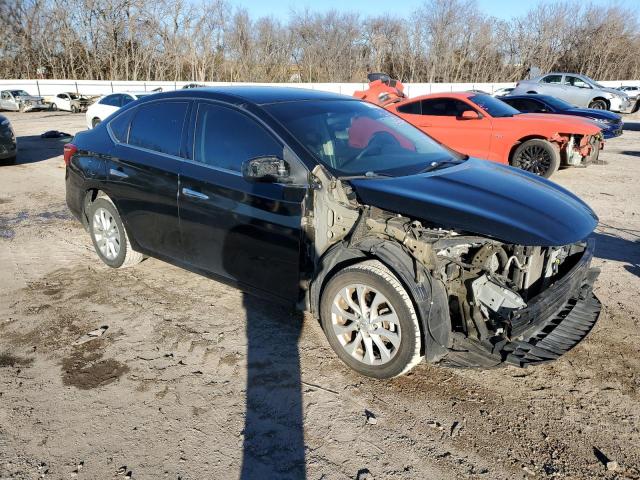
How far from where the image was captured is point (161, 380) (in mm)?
3254

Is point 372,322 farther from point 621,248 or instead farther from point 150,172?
point 621,248

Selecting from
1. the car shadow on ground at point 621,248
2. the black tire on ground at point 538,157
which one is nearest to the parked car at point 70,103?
the black tire on ground at point 538,157

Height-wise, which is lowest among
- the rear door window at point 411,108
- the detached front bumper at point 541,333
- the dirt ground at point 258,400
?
the dirt ground at point 258,400

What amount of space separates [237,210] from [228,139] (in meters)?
0.57

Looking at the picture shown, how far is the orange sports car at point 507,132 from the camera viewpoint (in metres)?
8.80

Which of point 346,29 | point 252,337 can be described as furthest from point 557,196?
point 346,29

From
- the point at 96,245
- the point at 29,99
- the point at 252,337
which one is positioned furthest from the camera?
the point at 29,99

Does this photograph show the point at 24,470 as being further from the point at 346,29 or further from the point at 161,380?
the point at 346,29

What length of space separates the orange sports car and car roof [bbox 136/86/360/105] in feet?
15.3

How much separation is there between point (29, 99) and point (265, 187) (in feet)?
110

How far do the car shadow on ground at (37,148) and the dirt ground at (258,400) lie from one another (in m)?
9.14

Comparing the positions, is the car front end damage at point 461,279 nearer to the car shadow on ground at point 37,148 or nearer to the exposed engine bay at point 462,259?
the exposed engine bay at point 462,259

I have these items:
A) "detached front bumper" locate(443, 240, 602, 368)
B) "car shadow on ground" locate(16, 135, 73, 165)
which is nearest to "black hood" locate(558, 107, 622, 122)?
"detached front bumper" locate(443, 240, 602, 368)

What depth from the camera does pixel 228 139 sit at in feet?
12.5
